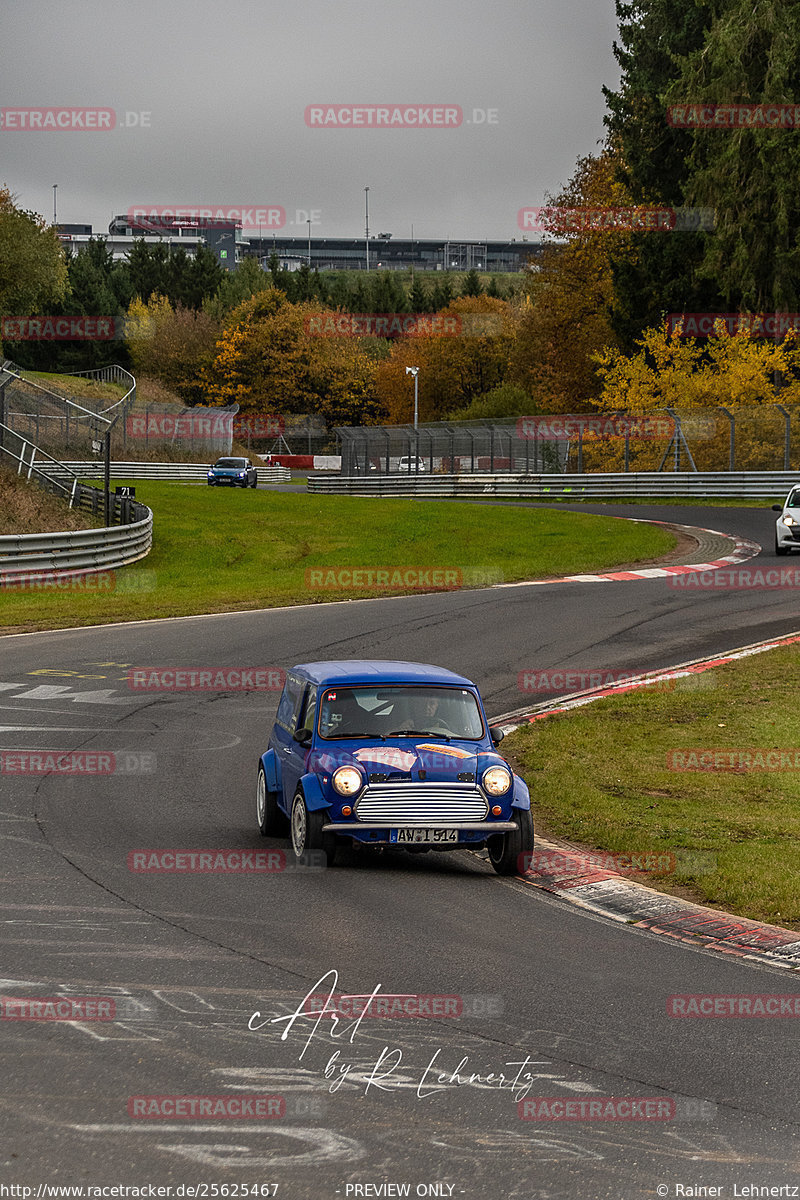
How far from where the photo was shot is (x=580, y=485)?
177ft

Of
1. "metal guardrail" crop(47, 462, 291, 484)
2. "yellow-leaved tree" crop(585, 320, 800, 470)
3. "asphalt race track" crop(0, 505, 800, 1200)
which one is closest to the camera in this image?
"asphalt race track" crop(0, 505, 800, 1200)

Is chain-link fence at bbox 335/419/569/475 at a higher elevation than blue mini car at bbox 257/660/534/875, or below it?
higher

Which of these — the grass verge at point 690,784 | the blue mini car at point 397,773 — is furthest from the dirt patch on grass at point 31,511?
the blue mini car at point 397,773

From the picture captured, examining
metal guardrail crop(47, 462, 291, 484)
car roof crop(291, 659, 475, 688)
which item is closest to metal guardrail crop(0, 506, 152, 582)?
car roof crop(291, 659, 475, 688)

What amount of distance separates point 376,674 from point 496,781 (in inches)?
56.3

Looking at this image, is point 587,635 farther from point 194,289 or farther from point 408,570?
point 194,289

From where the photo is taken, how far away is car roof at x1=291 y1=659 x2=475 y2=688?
10852mm

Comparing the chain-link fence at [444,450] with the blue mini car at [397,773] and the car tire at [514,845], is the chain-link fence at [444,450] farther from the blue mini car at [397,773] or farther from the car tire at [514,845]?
the car tire at [514,845]

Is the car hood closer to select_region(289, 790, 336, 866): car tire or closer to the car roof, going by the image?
select_region(289, 790, 336, 866): car tire

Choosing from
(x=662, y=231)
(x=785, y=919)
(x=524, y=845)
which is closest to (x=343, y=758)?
(x=524, y=845)

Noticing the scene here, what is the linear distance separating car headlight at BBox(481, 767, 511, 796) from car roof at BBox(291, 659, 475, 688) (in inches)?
36.5

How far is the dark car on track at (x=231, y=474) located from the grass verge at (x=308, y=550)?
1136cm

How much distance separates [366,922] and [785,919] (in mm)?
2818

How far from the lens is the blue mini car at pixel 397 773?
392 inches
